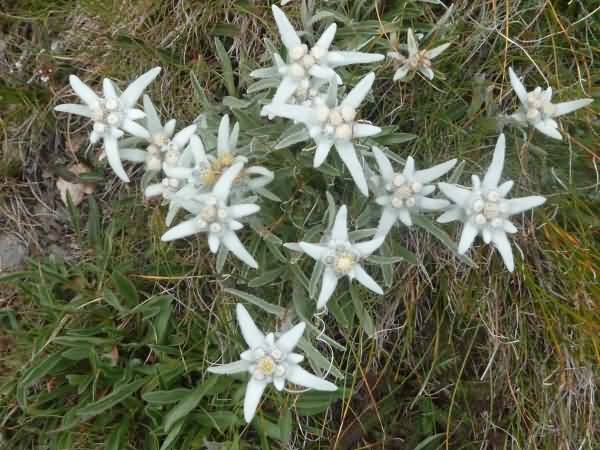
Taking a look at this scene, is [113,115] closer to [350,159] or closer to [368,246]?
Result: [350,159]

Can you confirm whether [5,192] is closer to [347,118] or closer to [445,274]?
[347,118]

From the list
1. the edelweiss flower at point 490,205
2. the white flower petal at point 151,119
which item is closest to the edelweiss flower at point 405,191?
the edelweiss flower at point 490,205

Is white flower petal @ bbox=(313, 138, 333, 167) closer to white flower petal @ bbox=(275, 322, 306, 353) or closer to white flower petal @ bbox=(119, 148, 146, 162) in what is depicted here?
white flower petal @ bbox=(275, 322, 306, 353)

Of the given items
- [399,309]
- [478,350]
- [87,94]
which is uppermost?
[87,94]

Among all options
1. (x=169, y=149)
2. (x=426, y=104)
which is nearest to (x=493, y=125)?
(x=426, y=104)

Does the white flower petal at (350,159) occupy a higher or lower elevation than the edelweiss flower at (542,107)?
higher

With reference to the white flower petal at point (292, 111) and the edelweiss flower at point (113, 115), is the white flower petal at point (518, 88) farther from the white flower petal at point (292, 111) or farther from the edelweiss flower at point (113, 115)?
the edelweiss flower at point (113, 115)
